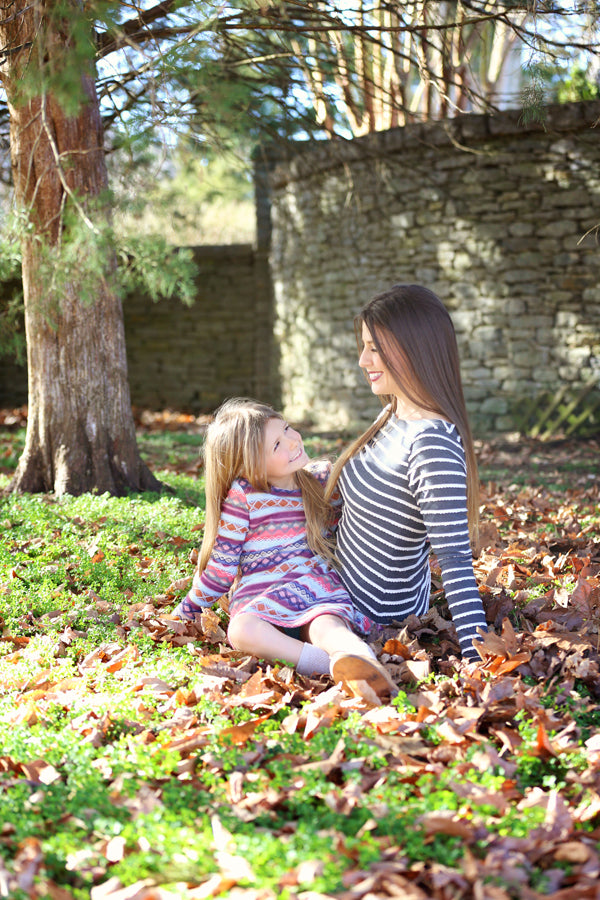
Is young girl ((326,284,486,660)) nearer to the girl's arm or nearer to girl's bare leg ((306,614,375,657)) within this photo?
girl's bare leg ((306,614,375,657))

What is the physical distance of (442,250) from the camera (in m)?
9.37

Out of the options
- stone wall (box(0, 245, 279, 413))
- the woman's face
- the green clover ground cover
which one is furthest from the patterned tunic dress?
stone wall (box(0, 245, 279, 413))

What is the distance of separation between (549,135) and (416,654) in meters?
7.49

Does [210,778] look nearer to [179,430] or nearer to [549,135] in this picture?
[549,135]

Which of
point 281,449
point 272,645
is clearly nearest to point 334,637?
point 272,645

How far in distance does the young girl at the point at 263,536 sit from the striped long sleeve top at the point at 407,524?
0.11 meters

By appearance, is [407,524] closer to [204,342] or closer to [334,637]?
[334,637]

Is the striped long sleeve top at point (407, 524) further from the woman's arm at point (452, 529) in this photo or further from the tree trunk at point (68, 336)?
the tree trunk at point (68, 336)

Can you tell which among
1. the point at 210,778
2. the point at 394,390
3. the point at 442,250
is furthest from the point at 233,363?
the point at 210,778

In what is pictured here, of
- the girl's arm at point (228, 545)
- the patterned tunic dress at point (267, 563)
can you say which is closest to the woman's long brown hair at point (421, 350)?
the patterned tunic dress at point (267, 563)

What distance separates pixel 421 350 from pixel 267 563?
38.5 inches

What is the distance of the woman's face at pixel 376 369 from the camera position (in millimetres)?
2895

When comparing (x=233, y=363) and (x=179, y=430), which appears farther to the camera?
(x=233, y=363)

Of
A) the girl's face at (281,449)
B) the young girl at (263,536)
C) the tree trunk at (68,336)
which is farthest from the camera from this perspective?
the tree trunk at (68,336)
